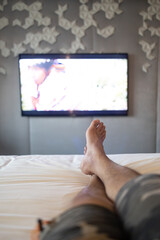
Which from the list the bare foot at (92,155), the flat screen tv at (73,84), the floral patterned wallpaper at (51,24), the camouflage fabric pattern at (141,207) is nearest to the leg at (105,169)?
the bare foot at (92,155)

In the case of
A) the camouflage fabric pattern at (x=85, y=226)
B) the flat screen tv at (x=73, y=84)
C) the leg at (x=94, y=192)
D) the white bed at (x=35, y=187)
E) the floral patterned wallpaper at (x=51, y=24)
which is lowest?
the white bed at (x=35, y=187)

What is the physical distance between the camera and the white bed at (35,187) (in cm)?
67

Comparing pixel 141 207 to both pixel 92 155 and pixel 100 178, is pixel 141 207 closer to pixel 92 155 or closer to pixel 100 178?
pixel 100 178

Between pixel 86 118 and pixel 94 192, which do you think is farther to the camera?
pixel 86 118

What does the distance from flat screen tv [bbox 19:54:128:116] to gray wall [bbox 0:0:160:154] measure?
10cm

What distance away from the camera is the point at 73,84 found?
271cm

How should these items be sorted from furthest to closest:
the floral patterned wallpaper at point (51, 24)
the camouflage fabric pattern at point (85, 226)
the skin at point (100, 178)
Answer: the floral patterned wallpaper at point (51, 24) → the skin at point (100, 178) → the camouflage fabric pattern at point (85, 226)

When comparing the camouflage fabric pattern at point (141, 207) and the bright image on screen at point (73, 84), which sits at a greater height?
the bright image on screen at point (73, 84)

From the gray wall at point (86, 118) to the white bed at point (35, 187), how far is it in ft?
4.79

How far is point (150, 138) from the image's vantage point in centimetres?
284

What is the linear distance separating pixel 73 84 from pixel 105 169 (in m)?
1.98


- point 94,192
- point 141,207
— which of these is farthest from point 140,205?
point 94,192

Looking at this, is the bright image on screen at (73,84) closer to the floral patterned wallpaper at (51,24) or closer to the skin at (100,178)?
the floral patterned wallpaper at (51,24)

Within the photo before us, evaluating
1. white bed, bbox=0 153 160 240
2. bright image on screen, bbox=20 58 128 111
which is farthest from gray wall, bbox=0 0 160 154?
white bed, bbox=0 153 160 240
